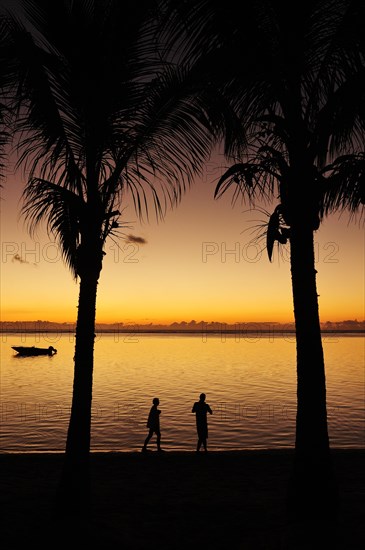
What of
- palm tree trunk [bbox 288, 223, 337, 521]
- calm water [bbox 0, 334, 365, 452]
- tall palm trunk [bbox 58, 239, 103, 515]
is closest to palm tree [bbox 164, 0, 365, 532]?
palm tree trunk [bbox 288, 223, 337, 521]

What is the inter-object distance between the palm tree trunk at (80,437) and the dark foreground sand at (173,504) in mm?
359

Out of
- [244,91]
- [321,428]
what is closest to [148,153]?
[244,91]

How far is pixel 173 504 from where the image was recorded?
32.5ft

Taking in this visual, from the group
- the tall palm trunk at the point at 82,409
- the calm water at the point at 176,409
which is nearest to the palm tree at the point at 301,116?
the tall palm trunk at the point at 82,409

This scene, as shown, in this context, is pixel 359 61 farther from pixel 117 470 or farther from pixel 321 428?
pixel 117 470

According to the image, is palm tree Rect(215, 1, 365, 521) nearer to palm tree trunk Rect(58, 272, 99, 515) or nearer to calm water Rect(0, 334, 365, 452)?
palm tree trunk Rect(58, 272, 99, 515)

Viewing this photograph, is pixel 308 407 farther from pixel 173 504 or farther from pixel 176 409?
pixel 176 409

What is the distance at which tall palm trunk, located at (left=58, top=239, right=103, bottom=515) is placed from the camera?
8.55m

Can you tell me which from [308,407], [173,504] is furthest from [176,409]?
[308,407]

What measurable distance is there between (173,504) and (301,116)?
7.20 meters

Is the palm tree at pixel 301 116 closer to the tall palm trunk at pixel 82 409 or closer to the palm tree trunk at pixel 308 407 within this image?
the palm tree trunk at pixel 308 407

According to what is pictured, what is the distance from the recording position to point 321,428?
8156mm

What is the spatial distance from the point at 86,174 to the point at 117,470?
24.4 ft

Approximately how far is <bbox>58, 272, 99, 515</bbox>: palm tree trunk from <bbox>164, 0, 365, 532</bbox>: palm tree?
3.23m
